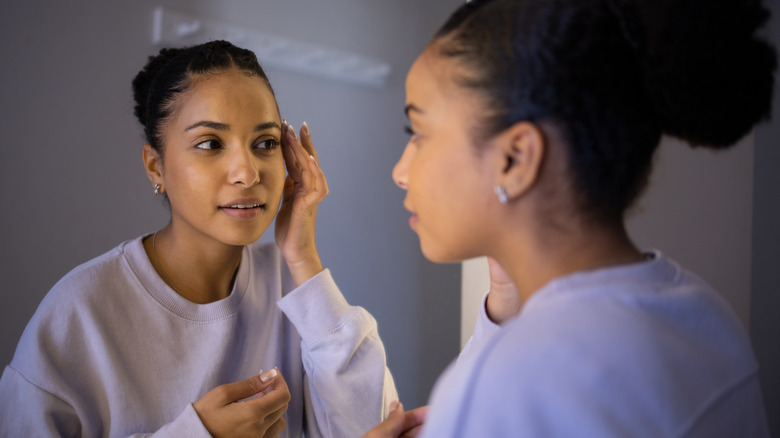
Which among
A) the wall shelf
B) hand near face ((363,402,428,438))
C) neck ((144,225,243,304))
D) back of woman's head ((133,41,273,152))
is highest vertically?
the wall shelf

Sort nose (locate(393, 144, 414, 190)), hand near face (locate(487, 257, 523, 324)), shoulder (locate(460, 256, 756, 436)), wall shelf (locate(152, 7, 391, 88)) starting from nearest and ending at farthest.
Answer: shoulder (locate(460, 256, 756, 436)), nose (locate(393, 144, 414, 190)), hand near face (locate(487, 257, 523, 324)), wall shelf (locate(152, 7, 391, 88))

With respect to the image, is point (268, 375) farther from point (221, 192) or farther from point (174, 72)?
point (174, 72)

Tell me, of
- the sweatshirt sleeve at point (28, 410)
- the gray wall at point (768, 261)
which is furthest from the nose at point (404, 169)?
the gray wall at point (768, 261)

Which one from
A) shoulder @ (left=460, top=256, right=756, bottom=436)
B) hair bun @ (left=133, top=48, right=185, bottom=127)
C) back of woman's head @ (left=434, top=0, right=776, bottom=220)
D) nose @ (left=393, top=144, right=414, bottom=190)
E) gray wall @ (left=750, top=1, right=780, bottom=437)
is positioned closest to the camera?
shoulder @ (left=460, top=256, right=756, bottom=436)

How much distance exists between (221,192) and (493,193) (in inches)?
20.5

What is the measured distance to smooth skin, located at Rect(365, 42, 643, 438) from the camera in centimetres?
54

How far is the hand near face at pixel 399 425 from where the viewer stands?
0.67 metres

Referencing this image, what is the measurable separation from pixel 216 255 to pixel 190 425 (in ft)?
1.03

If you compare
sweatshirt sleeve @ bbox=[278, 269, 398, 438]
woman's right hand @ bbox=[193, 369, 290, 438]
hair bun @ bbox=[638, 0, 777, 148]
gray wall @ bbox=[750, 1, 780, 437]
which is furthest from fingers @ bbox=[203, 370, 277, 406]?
gray wall @ bbox=[750, 1, 780, 437]

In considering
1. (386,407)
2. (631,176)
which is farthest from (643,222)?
(631,176)

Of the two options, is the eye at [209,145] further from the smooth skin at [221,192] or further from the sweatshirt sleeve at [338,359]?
the sweatshirt sleeve at [338,359]

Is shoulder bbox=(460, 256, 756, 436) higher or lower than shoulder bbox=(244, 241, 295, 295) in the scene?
lower

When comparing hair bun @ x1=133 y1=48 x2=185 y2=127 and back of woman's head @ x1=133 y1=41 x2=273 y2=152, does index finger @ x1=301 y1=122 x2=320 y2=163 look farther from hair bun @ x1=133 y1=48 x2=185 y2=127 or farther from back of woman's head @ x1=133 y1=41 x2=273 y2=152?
hair bun @ x1=133 y1=48 x2=185 y2=127

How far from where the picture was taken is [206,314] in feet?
3.22
